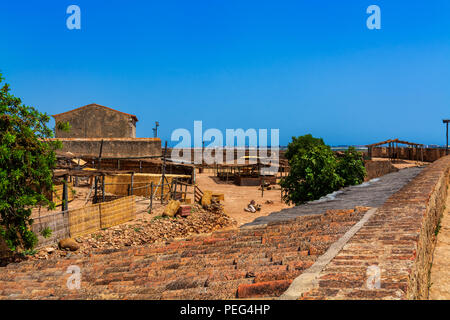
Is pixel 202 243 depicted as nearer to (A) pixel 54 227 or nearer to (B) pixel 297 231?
(B) pixel 297 231

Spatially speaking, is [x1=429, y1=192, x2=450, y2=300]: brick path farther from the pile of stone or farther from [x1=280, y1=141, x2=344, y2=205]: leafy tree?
the pile of stone

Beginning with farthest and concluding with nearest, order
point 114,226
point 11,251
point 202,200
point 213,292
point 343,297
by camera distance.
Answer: point 202,200, point 114,226, point 11,251, point 213,292, point 343,297

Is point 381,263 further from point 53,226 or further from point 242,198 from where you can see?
point 242,198

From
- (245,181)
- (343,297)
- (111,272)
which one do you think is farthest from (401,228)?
(245,181)

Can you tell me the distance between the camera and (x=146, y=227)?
56.9 feet

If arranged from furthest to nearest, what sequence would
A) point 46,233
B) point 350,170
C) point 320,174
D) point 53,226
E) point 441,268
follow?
point 350,170
point 320,174
point 53,226
point 46,233
point 441,268

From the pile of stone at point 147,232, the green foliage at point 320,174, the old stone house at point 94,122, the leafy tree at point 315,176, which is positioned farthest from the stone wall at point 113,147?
the leafy tree at point 315,176

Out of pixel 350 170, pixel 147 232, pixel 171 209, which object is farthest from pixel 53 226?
pixel 350 170

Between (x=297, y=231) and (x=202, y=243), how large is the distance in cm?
167

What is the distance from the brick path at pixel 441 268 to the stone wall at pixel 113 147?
3156cm

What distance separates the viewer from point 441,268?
524cm

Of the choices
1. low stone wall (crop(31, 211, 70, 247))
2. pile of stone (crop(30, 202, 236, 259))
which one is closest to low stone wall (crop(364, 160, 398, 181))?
pile of stone (crop(30, 202, 236, 259))

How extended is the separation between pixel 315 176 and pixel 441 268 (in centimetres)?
1017

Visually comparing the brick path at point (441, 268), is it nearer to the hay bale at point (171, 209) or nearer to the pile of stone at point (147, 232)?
the pile of stone at point (147, 232)
